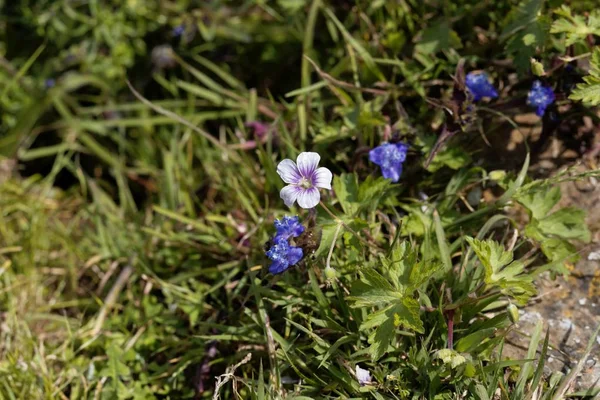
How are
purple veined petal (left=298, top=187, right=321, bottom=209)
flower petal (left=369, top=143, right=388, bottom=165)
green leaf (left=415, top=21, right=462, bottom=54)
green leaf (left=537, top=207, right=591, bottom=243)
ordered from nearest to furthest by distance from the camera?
purple veined petal (left=298, top=187, right=321, bottom=209), green leaf (left=537, top=207, right=591, bottom=243), flower petal (left=369, top=143, right=388, bottom=165), green leaf (left=415, top=21, right=462, bottom=54)

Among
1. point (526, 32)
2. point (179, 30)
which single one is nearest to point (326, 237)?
point (526, 32)

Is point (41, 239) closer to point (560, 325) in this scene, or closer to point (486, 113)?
point (486, 113)

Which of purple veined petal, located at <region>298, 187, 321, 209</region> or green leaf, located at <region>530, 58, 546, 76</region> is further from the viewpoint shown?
green leaf, located at <region>530, 58, 546, 76</region>

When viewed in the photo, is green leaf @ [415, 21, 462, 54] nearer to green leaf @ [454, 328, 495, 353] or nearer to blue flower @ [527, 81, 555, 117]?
blue flower @ [527, 81, 555, 117]

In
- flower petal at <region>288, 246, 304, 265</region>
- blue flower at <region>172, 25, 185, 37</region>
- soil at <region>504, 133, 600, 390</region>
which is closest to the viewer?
flower petal at <region>288, 246, 304, 265</region>

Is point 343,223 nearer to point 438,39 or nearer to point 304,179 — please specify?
point 304,179

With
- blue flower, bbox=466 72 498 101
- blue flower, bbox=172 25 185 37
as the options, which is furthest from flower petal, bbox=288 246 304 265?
blue flower, bbox=172 25 185 37

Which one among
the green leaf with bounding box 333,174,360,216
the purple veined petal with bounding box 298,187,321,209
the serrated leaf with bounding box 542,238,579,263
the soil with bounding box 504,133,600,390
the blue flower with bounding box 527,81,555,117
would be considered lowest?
the soil with bounding box 504,133,600,390
